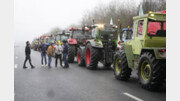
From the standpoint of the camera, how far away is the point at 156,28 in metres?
8.66

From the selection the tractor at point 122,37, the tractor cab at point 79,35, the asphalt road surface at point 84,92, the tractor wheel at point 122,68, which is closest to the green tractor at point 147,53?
Answer: the tractor wheel at point 122,68

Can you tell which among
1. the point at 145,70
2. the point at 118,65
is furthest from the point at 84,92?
the point at 118,65

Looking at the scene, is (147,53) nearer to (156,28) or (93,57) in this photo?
(156,28)

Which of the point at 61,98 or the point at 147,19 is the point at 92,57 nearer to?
the point at 147,19

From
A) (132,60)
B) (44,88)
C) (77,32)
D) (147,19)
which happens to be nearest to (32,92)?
(44,88)

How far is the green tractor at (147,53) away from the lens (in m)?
7.60

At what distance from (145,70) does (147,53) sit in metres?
0.65

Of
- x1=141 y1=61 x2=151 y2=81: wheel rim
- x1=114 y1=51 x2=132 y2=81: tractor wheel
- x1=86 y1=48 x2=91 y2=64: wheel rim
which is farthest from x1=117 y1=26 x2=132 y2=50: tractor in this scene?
x1=141 y1=61 x2=151 y2=81: wheel rim

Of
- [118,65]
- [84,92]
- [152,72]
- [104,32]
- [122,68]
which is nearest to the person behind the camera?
[152,72]

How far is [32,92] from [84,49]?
752cm

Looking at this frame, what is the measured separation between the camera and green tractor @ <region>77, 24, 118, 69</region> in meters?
13.5

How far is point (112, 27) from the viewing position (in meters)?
15.1

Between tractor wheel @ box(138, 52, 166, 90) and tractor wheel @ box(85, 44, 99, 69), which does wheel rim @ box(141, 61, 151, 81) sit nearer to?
tractor wheel @ box(138, 52, 166, 90)

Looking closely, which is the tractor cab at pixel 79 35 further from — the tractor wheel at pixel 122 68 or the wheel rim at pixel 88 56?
the tractor wheel at pixel 122 68
